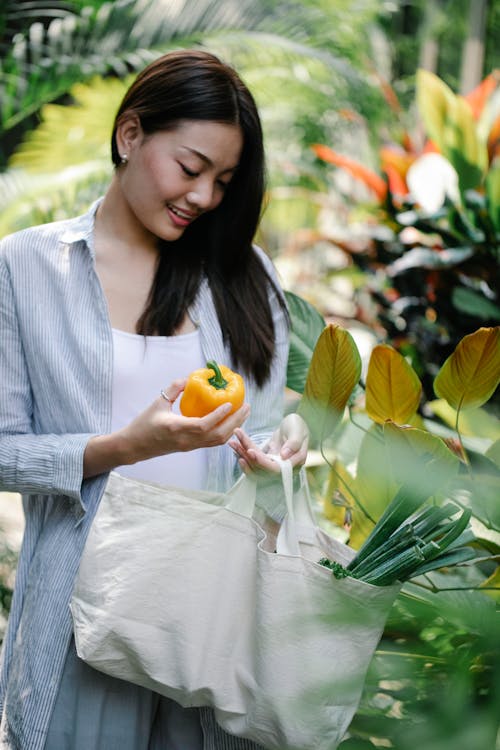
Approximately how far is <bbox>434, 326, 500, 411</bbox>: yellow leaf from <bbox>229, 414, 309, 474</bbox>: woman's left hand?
1.00 ft

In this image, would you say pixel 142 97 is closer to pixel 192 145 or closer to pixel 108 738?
pixel 192 145

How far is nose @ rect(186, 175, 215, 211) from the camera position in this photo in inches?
66.6

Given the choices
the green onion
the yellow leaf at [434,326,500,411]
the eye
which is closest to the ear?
the eye

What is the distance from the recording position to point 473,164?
2648 mm

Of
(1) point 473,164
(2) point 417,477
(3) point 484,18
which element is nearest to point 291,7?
(3) point 484,18

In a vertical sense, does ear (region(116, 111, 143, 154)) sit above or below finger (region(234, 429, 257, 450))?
above

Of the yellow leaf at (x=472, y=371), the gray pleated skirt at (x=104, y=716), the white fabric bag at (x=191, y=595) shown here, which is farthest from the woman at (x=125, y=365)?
the yellow leaf at (x=472, y=371)

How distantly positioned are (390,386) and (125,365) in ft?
1.65

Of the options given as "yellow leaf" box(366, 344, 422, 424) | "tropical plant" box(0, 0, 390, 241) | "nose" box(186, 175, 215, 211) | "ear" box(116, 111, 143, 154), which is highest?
"ear" box(116, 111, 143, 154)

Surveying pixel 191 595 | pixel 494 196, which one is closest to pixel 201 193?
pixel 191 595

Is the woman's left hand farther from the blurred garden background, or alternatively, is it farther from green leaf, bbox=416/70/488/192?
green leaf, bbox=416/70/488/192

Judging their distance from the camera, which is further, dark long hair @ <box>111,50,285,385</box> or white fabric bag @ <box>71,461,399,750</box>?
dark long hair @ <box>111,50,285,385</box>

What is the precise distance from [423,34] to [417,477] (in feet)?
23.4

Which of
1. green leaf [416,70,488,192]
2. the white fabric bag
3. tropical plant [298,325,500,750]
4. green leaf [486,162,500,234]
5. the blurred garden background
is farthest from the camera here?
green leaf [416,70,488,192]
